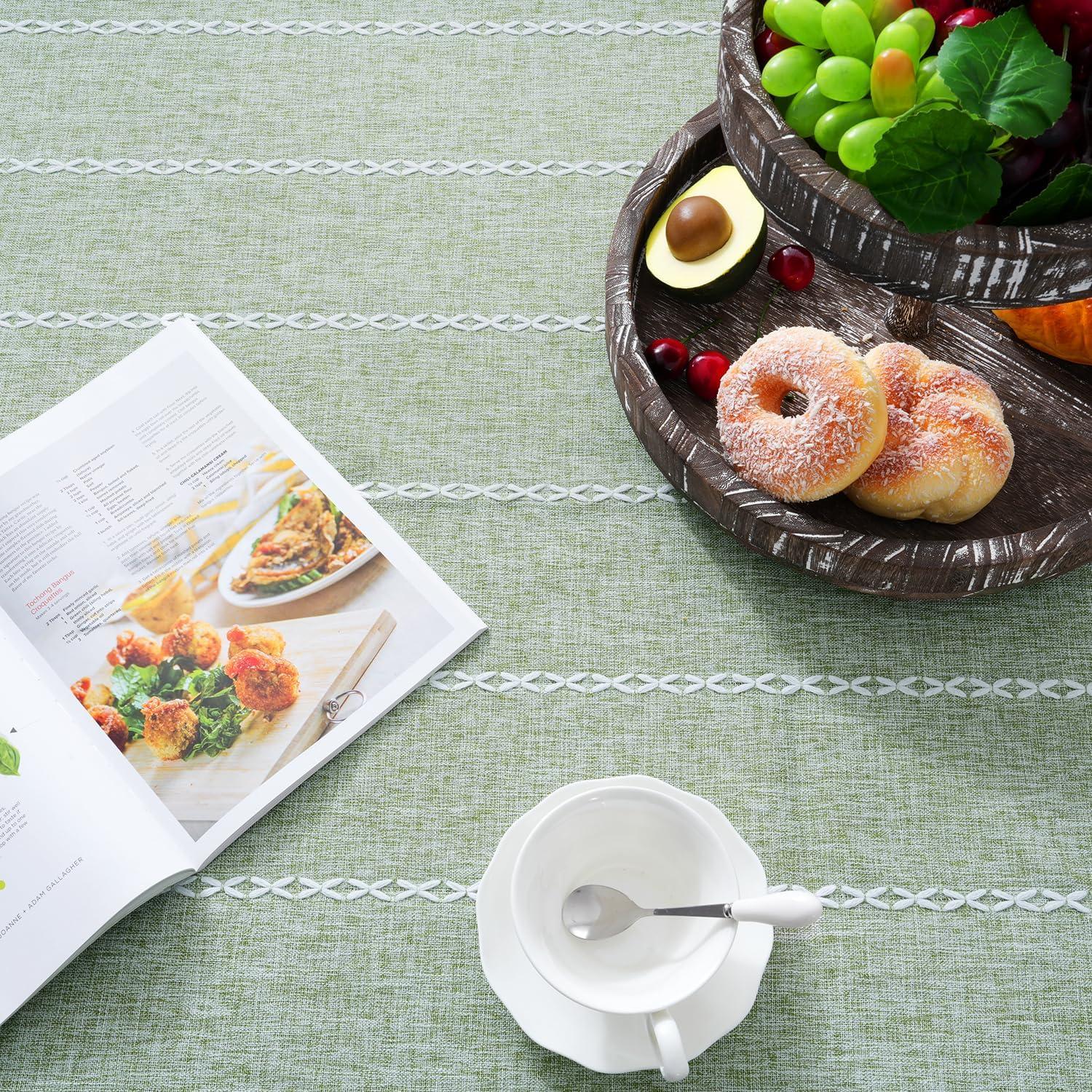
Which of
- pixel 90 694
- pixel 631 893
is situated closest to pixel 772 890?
pixel 631 893

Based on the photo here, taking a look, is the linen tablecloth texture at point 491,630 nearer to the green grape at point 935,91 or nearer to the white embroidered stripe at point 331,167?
the white embroidered stripe at point 331,167

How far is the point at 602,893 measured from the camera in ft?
1.70

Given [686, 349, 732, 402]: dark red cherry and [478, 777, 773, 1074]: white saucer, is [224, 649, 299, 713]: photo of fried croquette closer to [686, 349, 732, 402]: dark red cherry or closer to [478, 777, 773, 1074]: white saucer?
[478, 777, 773, 1074]: white saucer

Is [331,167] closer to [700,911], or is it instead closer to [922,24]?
[922,24]

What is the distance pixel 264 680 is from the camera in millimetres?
655

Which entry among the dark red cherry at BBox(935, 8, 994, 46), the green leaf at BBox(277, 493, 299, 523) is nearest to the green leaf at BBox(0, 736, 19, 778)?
the green leaf at BBox(277, 493, 299, 523)

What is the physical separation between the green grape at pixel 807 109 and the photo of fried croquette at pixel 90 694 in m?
0.53

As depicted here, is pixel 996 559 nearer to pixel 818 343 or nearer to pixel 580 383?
pixel 818 343

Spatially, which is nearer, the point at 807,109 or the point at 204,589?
the point at 807,109

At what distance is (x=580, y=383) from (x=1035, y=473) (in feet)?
1.02

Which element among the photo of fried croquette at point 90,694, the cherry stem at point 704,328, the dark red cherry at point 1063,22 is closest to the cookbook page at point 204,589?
the photo of fried croquette at point 90,694

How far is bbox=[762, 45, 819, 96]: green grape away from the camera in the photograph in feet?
1.71

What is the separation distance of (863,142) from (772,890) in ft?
1.34

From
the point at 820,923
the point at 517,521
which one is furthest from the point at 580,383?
the point at 820,923
